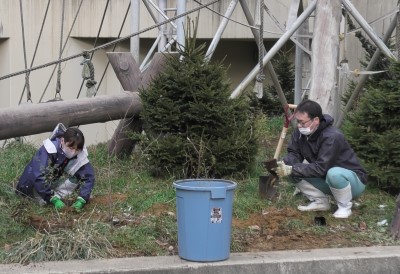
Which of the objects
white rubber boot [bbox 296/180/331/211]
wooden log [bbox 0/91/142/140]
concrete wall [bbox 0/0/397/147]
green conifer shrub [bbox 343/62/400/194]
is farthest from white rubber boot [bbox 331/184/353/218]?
concrete wall [bbox 0/0/397/147]

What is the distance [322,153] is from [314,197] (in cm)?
48

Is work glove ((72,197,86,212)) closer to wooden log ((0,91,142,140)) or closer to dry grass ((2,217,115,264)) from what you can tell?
dry grass ((2,217,115,264))

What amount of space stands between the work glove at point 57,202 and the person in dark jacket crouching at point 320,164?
6.37 feet

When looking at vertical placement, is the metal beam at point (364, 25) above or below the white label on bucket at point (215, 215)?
above

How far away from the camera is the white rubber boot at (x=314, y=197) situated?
277 inches

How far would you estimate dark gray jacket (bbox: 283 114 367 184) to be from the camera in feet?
22.3

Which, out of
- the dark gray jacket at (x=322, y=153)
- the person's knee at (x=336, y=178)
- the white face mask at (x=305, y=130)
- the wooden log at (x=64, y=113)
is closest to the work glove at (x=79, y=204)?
the wooden log at (x=64, y=113)

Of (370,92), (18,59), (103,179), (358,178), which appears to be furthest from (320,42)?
(18,59)

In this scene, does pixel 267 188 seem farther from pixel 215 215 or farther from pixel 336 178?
pixel 215 215

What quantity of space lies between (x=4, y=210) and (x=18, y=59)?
8220 millimetres

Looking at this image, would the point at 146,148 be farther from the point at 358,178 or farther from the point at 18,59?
the point at 18,59

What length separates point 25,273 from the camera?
5465mm

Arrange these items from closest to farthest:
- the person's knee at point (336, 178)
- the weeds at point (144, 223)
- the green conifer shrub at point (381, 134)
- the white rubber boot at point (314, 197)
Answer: the weeds at point (144, 223) < the person's knee at point (336, 178) < the white rubber boot at point (314, 197) < the green conifer shrub at point (381, 134)

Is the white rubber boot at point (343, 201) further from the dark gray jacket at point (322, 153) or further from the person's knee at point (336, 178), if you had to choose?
the dark gray jacket at point (322, 153)
